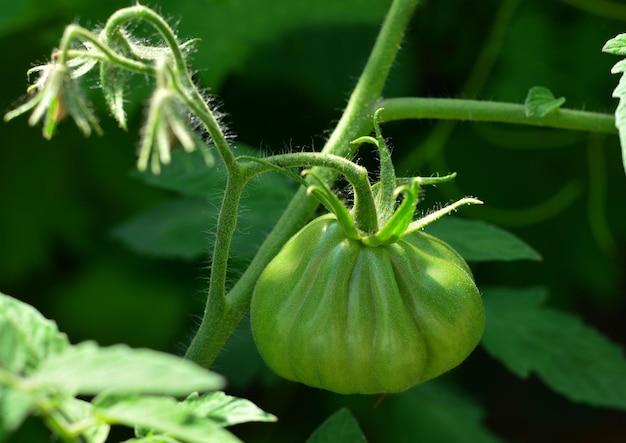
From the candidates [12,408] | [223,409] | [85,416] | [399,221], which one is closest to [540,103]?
[399,221]

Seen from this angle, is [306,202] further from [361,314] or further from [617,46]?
[617,46]

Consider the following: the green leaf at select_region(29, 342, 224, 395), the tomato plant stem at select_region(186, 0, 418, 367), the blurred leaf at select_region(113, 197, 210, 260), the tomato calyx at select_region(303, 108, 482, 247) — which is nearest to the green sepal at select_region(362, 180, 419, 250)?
the tomato calyx at select_region(303, 108, 482, 247)

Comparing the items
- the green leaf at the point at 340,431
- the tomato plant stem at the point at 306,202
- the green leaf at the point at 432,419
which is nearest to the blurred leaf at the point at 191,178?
the tomato plant stem at the point at 306,202

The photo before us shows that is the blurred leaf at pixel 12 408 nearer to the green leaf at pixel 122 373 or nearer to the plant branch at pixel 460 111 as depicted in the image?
the green leaf at pixel 122 373

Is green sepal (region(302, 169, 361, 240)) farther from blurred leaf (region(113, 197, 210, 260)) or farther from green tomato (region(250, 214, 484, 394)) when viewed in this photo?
blurred leaf (region(113, 197, 210, 260))

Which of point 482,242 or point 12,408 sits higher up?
point 12,408
